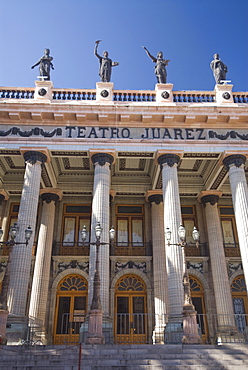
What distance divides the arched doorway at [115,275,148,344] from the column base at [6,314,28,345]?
18.5 ft

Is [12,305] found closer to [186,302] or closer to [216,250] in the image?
[186,302]

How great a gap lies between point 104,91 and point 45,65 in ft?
11.8

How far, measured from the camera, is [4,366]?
→ 8.95m

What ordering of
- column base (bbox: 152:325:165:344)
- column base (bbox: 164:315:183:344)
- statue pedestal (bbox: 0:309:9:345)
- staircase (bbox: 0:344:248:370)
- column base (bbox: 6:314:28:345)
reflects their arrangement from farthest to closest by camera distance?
1. column base (bbox: 152:325:165:344)
2. column base (bbox: 164:315:183:344)
3. column base (bbox: 6:314:28:345)
4. statue pedestal (bbox: 0:309:9:345)
5. staircase (bbox: 0:344:248:370)

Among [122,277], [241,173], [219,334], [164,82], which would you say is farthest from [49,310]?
[164,82]

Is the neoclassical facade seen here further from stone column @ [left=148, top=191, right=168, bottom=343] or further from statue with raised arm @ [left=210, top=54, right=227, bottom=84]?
statue with raised arm @ [left=210, top=54, right=227, bottom=84]

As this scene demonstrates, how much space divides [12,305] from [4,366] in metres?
4.01

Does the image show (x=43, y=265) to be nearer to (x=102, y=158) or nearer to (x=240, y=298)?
(x=102, y=158)

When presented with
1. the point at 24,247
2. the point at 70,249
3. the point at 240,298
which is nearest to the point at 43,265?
the point at 70,249

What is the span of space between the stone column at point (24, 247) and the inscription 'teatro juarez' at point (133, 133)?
6.61ft

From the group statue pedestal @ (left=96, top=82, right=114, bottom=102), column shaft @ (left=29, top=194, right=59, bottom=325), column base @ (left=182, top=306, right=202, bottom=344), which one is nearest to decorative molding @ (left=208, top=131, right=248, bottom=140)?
statue pedestal @ (left=96, top=82, right=114, bottom=102)

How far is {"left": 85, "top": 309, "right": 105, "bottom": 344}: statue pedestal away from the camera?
10.6 meters

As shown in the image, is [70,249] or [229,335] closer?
[229,335]

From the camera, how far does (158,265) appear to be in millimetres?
17750
